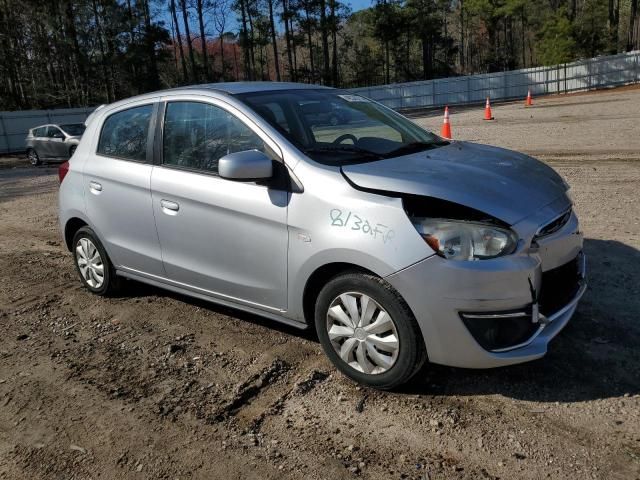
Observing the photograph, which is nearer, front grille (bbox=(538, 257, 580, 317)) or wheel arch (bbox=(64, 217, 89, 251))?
front grille (bbox=(538, 257, 580, 317))

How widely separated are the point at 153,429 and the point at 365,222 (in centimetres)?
164

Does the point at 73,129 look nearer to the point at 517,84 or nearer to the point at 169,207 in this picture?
the point at 169,207

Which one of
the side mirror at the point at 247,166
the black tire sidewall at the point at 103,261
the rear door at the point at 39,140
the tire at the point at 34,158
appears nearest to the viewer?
the side mirror at the point at 247,166

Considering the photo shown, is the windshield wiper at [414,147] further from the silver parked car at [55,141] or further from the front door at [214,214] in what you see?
the silver parked car at [55,141]

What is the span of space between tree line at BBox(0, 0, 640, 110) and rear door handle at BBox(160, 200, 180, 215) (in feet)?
145

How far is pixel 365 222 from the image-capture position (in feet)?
10.4

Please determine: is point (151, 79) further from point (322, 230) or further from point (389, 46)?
point (322, 230)

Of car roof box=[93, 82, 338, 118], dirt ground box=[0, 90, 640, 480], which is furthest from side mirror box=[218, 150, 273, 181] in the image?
dirt ground box=[0, 90, 640, 480]

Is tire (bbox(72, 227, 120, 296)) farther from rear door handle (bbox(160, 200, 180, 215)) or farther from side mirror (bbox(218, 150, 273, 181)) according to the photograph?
side mirror (bbox(218, 150, 273, 181))

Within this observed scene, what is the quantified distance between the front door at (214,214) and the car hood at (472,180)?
0.66 meters

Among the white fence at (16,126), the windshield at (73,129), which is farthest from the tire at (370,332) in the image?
the white fence at (16,126)

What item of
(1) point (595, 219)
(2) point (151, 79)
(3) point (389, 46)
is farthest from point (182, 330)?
(3) point (389, 46)

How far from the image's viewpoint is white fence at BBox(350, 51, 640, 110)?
40906mm

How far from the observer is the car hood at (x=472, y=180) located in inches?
122
